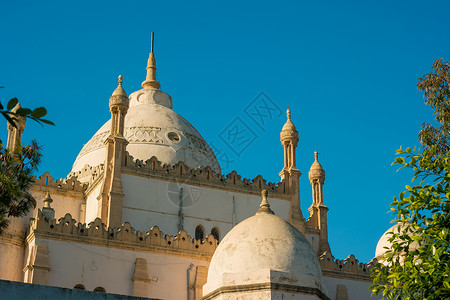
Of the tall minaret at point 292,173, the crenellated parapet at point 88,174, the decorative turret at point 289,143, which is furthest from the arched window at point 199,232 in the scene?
the decorative turret at point 289,143

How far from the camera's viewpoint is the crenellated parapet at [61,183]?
117 feet

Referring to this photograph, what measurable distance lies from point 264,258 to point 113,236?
26.1 ft

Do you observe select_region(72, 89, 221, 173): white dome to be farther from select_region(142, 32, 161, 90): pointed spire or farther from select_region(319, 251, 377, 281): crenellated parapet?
select_region(319, 251, 377, 281): crenellated parapet

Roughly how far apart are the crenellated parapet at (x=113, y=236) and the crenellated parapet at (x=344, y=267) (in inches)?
203

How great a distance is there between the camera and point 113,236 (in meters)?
28.8

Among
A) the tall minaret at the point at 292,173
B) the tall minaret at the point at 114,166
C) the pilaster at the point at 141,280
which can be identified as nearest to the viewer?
the pilaster at the point at 141,280

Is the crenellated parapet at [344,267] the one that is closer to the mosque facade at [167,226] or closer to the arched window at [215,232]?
the mosque facade at [167,226]

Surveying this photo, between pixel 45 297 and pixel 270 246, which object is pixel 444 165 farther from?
pixel 45 297

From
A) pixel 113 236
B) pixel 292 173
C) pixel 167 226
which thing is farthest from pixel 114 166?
pixel 292 173

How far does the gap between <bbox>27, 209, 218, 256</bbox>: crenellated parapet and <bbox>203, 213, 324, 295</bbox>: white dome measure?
5130 millimetres

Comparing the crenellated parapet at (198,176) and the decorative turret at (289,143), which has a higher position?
the decorative turret at (289,143)

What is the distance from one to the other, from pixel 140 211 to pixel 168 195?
1.58 m

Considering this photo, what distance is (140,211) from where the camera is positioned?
32.3m

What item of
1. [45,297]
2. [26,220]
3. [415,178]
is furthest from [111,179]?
[415,178]
